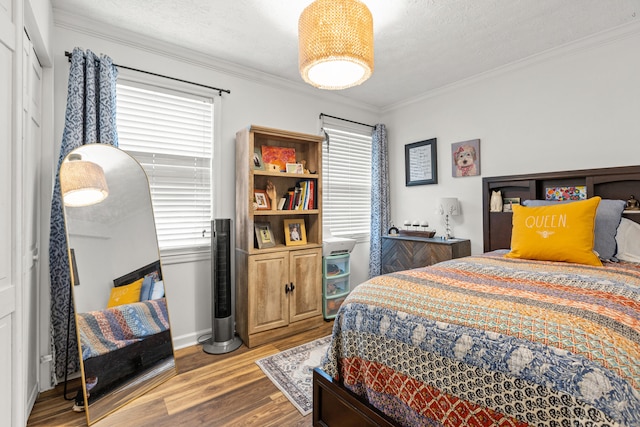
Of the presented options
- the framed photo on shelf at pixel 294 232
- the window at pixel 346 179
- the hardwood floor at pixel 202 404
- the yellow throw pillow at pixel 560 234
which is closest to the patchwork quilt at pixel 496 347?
the yellow throw pillow at pixel 560 234

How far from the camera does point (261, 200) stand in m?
2.98

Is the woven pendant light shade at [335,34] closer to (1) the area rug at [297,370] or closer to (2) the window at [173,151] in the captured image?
(2) the window at [173,151]

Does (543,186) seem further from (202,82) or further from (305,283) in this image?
(202,82)

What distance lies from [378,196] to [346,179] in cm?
48

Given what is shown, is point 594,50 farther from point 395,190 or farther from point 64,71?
point 64,71

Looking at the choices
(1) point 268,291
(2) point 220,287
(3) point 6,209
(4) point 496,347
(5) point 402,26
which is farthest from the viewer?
(1) point 268,291

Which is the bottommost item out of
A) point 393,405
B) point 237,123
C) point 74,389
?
point 74,389

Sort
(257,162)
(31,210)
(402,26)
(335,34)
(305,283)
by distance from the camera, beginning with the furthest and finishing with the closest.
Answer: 1. (305,283)
2. (257,162)
3. (402,26)
4. (31,210)
5. (335,34)

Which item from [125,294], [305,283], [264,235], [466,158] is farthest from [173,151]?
[466,158]

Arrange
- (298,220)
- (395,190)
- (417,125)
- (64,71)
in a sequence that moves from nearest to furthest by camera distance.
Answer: (64,71) < (298,220) < (417,125) < (395,190)

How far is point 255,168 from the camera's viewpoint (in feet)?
9.50

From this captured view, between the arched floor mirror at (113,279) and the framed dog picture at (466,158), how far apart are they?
3.08m

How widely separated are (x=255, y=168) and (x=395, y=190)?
2081 millimetres

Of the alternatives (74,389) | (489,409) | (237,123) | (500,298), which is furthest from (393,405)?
(237,123)
